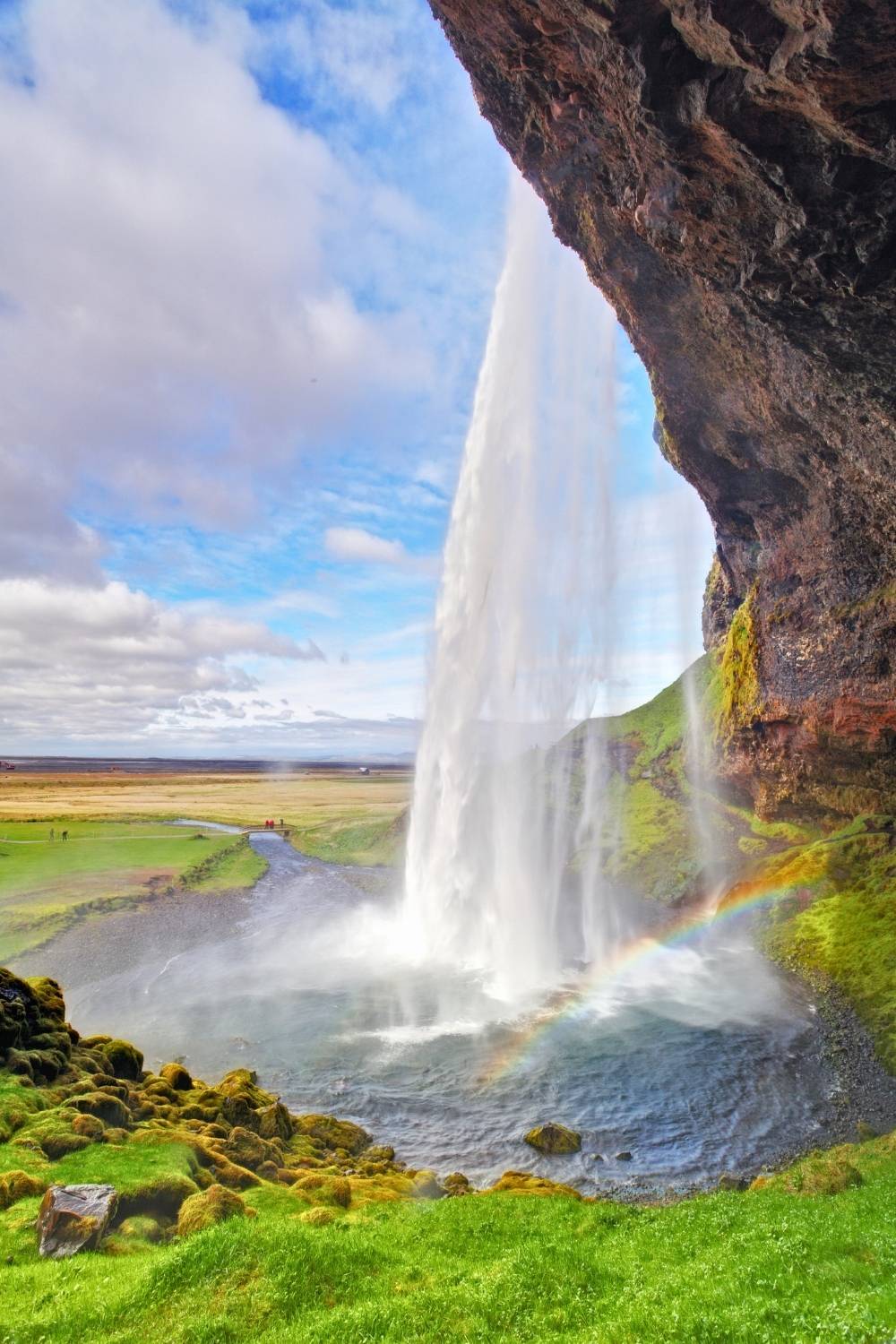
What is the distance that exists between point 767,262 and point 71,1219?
29.4 meters

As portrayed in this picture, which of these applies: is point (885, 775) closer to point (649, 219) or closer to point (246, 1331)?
point (649, 219)

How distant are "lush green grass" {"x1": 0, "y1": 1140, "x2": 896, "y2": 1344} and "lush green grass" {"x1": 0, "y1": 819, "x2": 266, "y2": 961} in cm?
3614

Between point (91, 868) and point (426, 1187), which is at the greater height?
point (426, 1187)

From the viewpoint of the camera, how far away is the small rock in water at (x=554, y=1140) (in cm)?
2130

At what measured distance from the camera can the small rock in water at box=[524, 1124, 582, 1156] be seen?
2130 cm

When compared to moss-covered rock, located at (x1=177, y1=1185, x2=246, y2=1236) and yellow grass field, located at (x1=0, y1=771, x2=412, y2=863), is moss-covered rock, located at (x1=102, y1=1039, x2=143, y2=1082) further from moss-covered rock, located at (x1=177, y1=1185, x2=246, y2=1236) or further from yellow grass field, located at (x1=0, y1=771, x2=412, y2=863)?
yellow grass field, located at (x1=0, y1=771, x2=412, y2=863)

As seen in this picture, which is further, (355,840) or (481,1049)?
(355,840)

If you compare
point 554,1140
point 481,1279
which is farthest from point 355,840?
point 481,1279

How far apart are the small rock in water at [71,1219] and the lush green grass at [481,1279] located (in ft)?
0.97

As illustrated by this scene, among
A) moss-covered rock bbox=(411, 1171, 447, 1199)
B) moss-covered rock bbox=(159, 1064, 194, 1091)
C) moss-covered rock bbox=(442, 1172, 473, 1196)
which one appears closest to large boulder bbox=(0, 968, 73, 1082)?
moss-covered rock bbox=(159, 1064, 194, 1091)

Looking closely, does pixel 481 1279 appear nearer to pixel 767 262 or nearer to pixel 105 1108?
pixel 105 1108

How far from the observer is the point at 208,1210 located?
14109 mm

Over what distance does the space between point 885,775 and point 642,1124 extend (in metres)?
27.1

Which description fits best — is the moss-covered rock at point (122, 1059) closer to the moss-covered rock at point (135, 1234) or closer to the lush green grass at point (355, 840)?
the moss-covered rock at point (135, 1234)
